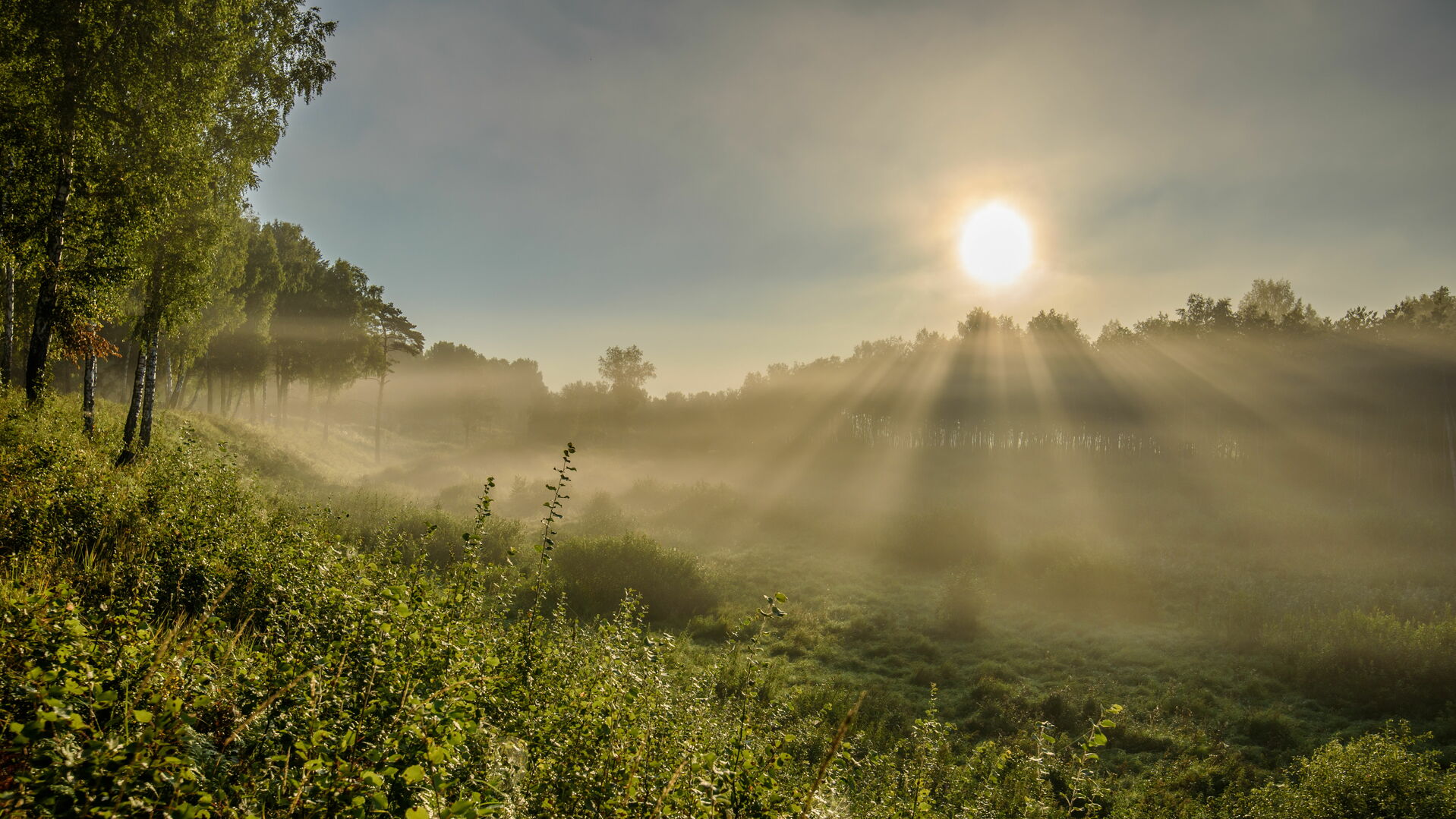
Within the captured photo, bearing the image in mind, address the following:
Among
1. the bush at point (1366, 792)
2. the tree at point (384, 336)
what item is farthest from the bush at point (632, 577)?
the tree at point (384, 336)

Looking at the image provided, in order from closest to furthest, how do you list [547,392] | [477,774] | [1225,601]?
[477,774] < [1225,601] < [547,392]

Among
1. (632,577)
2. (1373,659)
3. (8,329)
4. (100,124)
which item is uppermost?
(100,124)

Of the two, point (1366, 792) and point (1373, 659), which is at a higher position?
point (1366, 792)

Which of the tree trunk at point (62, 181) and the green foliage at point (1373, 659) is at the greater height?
the tree trunk at point (62, 181)

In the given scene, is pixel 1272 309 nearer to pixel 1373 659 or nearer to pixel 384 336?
pixel 1373 659

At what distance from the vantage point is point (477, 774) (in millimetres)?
3557

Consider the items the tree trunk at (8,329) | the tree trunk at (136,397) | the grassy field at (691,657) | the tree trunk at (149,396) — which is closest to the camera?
the grassy field at (691,657)

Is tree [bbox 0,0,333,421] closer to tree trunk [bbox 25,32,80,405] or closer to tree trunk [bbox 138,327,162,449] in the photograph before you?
tree trunk [bbox 25,32,80,405]

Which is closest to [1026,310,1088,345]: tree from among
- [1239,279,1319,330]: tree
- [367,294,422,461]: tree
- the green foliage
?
Answer: [1239,279,1319,330]: tree

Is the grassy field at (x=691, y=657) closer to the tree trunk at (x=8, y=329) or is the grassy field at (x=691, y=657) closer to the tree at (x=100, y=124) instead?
the tree trunk at (x=8, y=329)

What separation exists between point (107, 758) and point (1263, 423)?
159 feet

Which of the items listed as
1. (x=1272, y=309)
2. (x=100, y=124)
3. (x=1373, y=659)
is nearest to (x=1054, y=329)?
(x=1272, y=309)

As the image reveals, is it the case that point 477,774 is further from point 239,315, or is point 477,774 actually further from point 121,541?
point 239,315

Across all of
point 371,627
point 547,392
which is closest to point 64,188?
point 371,627
